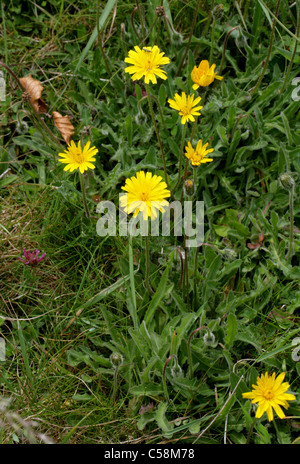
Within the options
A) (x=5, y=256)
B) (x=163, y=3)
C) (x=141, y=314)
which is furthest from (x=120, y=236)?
(x=163, y=3)

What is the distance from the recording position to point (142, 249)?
2.86 meters

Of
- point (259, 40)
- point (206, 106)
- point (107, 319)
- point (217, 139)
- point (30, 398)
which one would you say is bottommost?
point (30, 398)

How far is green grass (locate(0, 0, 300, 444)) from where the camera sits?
2.44 metres

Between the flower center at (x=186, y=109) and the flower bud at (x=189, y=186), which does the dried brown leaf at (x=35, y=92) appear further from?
the flower bud at (x=189, y=186)

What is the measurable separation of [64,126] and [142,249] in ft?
3.53

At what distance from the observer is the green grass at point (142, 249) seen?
244 centimetres

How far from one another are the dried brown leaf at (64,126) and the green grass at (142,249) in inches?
3.1

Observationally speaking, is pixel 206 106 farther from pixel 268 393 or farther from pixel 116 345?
pixel 268 393

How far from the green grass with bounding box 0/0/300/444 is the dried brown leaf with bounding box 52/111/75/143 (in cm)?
8

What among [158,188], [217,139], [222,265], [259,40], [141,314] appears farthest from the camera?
[259,40]

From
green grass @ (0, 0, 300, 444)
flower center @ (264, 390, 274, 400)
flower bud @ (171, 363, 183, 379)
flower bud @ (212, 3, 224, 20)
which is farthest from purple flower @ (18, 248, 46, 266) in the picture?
flower bud @ (212, 3, 224, 20)

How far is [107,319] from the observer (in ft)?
8.70

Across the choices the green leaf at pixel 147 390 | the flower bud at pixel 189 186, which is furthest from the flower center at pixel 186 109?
the green leaf at pixel 147 390

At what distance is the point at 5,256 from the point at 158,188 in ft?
3.78
